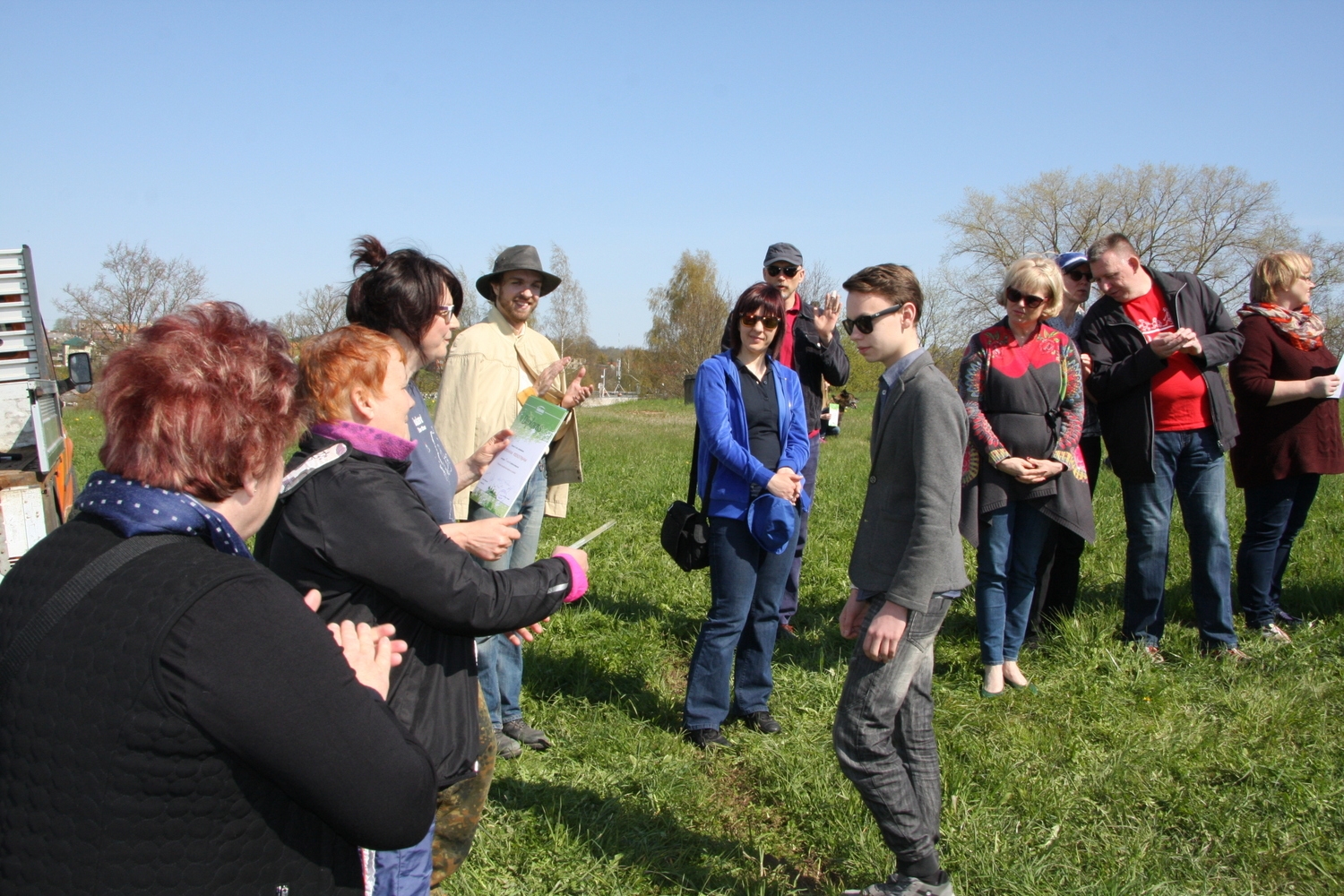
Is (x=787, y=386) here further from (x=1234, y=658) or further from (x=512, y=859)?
(x=1234, y=658)

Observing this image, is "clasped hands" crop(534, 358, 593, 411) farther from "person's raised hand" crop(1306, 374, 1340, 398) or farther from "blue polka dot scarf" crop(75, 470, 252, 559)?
"person's raised hand" crop(1306, 374, 1340, 398)

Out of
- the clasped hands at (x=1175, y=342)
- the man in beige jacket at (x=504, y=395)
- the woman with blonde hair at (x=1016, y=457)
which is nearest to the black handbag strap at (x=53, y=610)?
the man in beige jacket at (x=504, y=395)

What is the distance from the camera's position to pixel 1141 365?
14.8ft

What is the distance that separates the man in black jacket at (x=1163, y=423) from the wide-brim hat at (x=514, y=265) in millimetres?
2859

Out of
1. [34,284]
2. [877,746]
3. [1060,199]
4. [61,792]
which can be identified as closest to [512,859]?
[877,746]

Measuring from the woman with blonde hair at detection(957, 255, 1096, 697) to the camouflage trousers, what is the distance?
2755 millimetres

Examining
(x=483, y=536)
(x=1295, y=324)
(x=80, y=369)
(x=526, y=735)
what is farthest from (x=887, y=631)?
(x=80, y=369)

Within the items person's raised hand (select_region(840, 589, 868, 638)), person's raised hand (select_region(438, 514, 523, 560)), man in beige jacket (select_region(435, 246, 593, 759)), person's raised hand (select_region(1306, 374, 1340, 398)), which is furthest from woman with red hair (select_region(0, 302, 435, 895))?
person's raised hand (select_region(1306, 374, 1340, 398))

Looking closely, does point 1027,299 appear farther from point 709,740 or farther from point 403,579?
point 403,579

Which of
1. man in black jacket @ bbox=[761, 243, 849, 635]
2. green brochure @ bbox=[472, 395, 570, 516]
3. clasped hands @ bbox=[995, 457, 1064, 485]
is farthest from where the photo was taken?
man in black jacket @ bbox=[761, 243, 849, 635]

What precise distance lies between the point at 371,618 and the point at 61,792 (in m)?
0.80

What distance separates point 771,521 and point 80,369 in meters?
6.16

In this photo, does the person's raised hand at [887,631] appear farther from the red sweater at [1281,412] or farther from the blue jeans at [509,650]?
the red sweater at [1281,412]

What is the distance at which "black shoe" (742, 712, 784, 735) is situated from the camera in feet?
13.3
